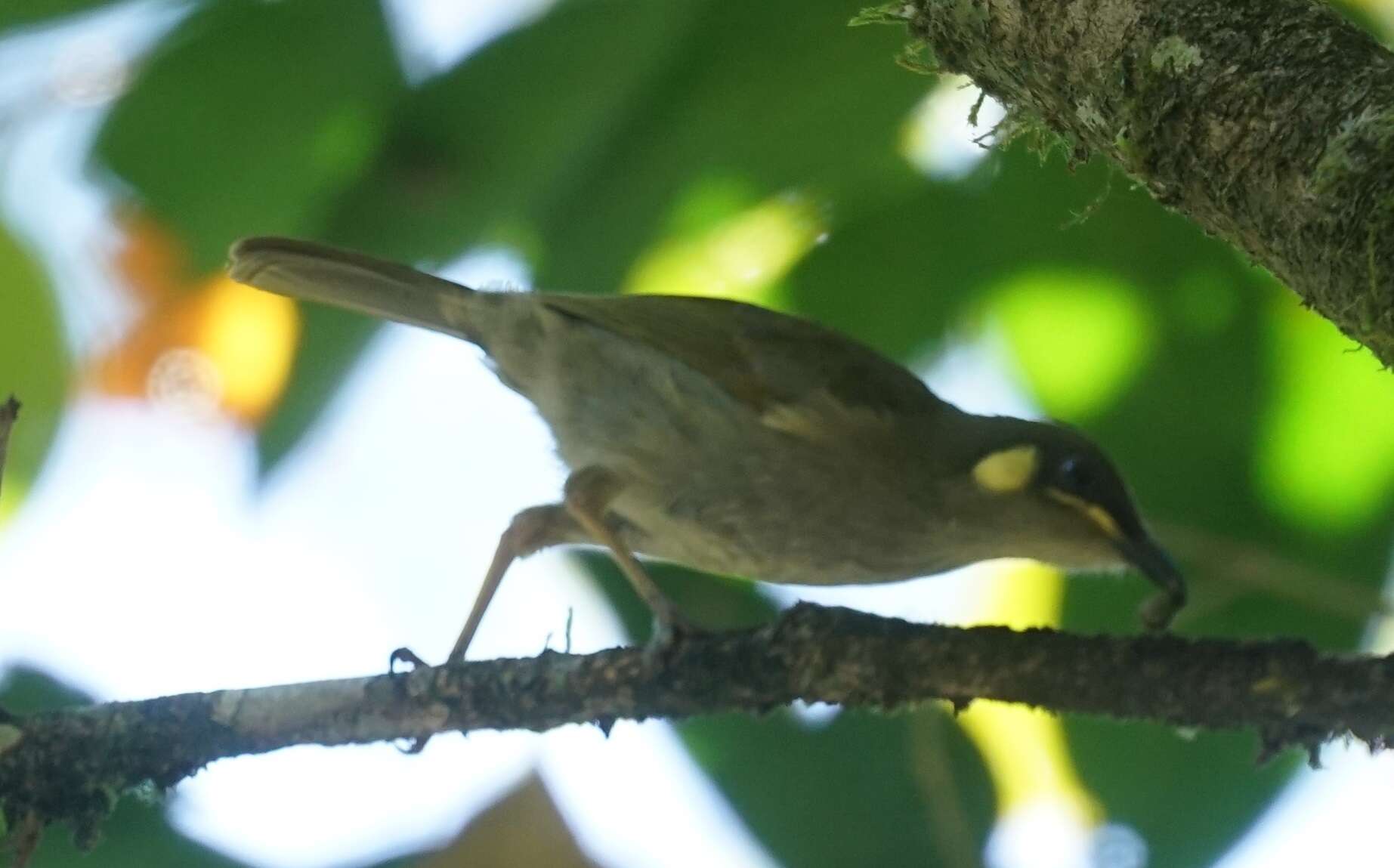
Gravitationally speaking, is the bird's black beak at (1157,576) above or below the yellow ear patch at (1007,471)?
below

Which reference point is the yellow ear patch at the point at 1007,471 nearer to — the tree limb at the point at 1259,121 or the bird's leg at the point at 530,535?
the bird's leg at the point at 530,535

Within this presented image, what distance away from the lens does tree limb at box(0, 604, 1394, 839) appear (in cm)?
195

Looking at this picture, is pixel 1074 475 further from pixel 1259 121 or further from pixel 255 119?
pixel 255 119

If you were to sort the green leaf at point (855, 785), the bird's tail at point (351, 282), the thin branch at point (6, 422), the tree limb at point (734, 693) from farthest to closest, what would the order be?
the green leaf at point (855, 785), the bird's tail at point (351, 282), the thin branch at point (6, 422), the tree limb at point (734, 693)

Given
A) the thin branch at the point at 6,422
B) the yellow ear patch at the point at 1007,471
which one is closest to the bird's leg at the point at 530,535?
the yellow ear patch at the point at 1007,471

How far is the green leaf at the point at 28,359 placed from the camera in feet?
13.3

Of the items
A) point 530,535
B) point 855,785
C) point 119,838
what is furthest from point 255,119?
point 855,785

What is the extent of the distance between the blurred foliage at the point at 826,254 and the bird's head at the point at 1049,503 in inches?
27.3

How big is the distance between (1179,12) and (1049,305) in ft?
7.04

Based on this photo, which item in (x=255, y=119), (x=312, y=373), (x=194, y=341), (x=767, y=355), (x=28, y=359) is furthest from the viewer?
(x=194, y=341)

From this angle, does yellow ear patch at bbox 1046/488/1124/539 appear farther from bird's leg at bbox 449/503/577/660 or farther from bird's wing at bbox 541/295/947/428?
bird's leg at bbox 449/503/577/660

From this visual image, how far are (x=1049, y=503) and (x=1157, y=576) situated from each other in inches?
12.4

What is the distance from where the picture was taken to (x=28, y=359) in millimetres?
4090

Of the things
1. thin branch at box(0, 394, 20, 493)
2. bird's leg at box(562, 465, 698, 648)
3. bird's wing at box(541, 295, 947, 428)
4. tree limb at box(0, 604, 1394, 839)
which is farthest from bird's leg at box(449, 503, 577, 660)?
thin branch at box(0, 394, 20, 493)
